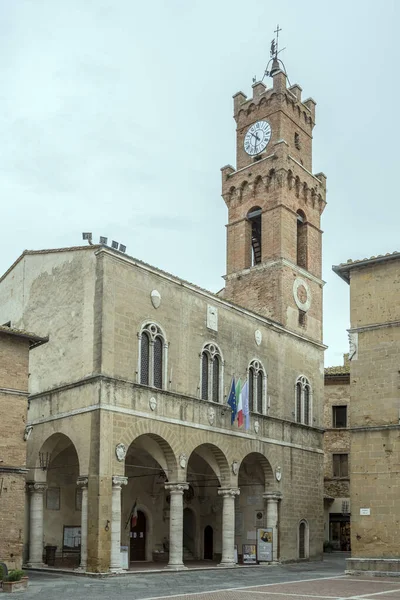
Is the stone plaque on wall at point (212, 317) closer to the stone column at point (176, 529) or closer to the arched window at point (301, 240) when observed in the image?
the stone column at point (176, 529)

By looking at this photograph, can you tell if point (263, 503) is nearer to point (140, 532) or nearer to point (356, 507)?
point (140, 532)

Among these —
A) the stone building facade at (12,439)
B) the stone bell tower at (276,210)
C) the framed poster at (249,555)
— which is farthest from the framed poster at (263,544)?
the stone building facade at (12,439)

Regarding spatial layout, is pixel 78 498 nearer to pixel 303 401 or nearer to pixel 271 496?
pixel 271 496

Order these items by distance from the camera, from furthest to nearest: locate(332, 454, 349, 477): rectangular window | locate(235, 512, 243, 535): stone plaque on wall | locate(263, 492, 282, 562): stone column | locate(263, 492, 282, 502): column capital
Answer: locate(332, 454, 349, 477): rectangular window, locate(235, 512, 243, 535): stone plaque on wall, locate(263, 492, 282, 502): column capital, locate(263, 492, 282, 562): stone column

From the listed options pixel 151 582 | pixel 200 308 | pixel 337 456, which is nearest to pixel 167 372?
pixel 200 308

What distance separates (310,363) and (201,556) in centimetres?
1028

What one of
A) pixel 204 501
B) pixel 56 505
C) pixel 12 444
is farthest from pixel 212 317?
pixel 12 444

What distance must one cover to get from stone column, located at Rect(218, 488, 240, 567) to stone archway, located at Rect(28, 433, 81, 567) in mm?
5600

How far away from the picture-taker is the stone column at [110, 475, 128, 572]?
83.4 feet

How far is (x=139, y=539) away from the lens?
32812mm

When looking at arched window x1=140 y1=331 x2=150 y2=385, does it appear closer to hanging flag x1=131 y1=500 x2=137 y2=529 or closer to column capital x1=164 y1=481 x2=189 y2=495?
column capital x1=164 y1=481 x2=189 y2=495

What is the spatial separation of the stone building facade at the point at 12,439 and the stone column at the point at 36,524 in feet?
15.5

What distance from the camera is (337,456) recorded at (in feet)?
154

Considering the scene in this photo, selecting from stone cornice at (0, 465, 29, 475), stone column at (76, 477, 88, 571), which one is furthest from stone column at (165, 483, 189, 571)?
stone cornice at (0, 465, 29, 475)
